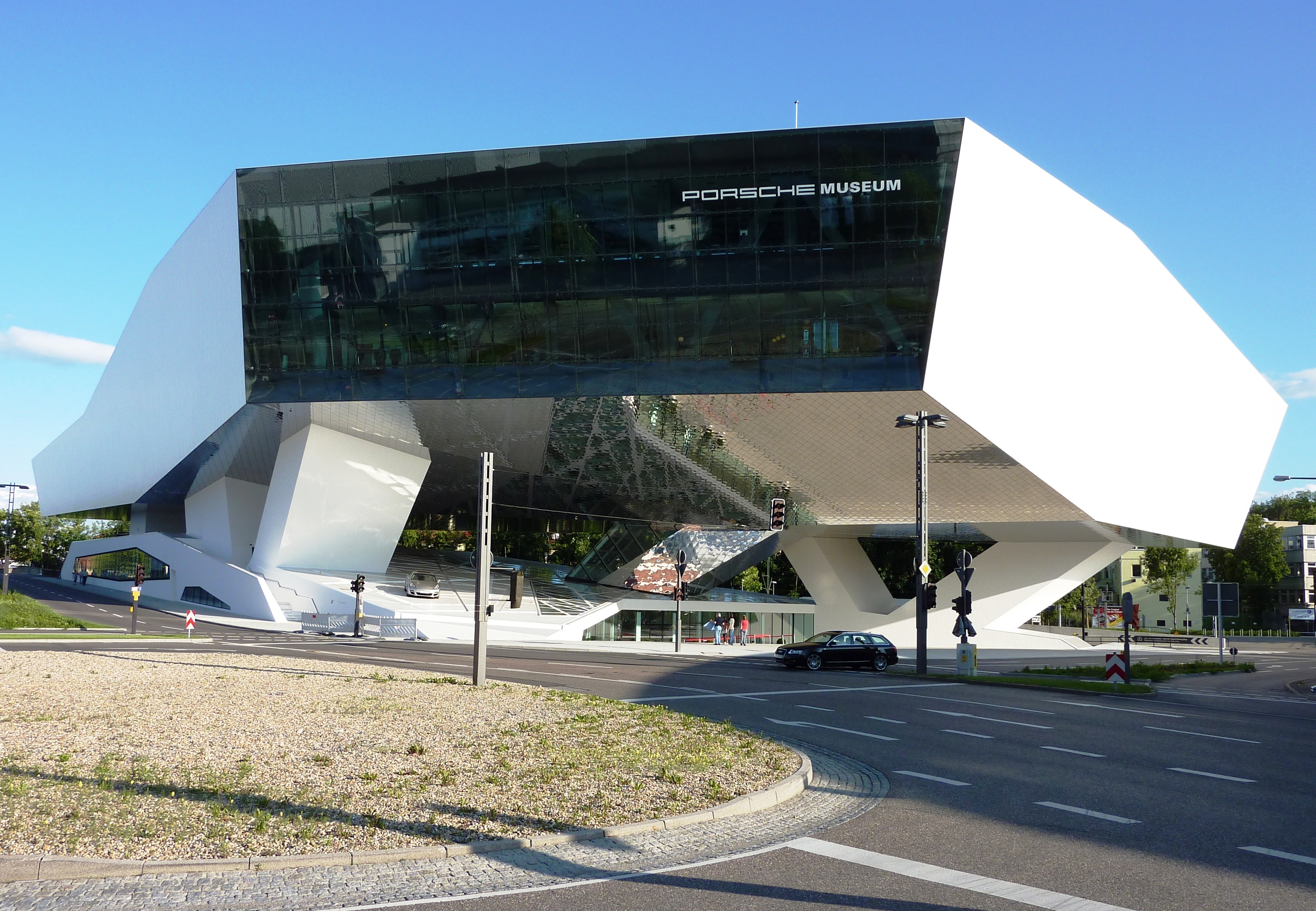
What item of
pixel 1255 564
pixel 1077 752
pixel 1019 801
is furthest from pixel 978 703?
pixel 1255 564

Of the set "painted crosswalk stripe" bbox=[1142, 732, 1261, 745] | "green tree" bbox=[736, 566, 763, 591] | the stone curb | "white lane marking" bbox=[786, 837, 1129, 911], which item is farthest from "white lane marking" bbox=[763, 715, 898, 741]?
"green tree" bbox=[736, 566, 763, 591]

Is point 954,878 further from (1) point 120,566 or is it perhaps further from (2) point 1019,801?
(1) point 120,566

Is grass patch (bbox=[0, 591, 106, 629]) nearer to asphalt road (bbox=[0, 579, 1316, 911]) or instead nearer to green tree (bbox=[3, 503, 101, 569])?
asphalt road (bbox=[0, 579, 1316, 911])

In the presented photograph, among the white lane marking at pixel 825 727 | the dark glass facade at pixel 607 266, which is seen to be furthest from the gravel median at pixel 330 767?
the dark glass facade at pixel 607 266

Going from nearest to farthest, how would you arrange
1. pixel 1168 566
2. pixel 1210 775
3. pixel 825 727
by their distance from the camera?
1. pixel 1210 775
2. pixel 825 727
3. pixel 1168 566

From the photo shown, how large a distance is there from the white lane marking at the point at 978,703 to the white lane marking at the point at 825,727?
5.14 metres

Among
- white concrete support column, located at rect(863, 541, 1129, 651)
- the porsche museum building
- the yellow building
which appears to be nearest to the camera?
the porsche museum building

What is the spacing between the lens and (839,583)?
54.5 metres

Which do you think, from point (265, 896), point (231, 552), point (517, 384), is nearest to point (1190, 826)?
point (265, 896)

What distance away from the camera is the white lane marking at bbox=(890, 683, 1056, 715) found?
2019cm

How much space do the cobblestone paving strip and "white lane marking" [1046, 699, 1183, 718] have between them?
47.1ft

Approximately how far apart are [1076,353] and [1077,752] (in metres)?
29.2

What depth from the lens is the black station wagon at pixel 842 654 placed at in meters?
32.4

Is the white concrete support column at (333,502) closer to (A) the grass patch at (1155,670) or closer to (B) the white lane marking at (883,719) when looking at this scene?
(A) the grass patch at (1155,670)
